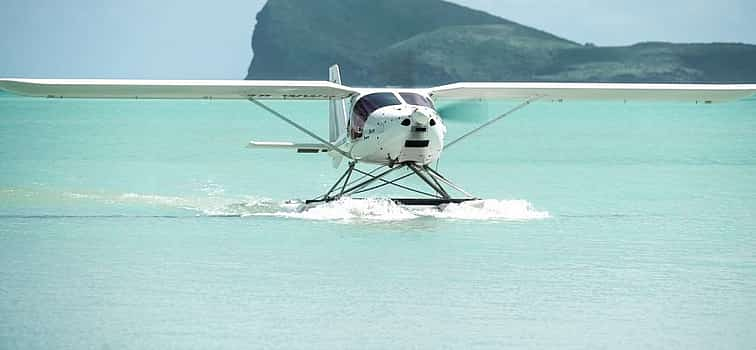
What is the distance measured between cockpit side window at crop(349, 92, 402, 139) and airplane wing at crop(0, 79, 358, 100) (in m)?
0.33

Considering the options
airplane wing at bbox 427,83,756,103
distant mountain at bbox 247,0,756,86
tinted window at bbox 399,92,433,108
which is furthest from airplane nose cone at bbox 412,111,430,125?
distant mountain at bbox 247,0,756,86

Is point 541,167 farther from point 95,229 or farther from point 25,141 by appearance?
point 25,141

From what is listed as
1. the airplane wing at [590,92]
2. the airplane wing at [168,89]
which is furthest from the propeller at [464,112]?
the airplane wing at [168,89]

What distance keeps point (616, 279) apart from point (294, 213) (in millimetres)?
6178

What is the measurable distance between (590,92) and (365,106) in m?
3.38

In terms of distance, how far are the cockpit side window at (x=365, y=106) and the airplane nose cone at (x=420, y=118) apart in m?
0.71

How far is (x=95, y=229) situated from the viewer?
1552 centimetres

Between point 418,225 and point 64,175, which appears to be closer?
point 418,225

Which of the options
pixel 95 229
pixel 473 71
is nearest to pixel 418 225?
pixel 95 229

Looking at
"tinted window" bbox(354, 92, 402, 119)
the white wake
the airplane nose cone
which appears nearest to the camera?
the airplane nose cone

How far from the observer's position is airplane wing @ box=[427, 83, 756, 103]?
1823 cm

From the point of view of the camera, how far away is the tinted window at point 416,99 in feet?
54.8

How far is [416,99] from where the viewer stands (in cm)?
1681

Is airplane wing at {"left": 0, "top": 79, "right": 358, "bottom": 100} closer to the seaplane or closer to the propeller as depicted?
the seaplane
